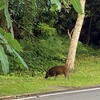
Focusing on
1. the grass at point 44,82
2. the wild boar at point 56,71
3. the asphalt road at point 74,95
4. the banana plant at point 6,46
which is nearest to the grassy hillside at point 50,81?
the grass at point 44,82

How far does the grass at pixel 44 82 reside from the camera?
14.2m

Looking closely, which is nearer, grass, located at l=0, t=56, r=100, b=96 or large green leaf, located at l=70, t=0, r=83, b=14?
large green leaf, located at l=70, t=0, r=83, b=14

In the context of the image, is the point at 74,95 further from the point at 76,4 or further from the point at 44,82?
the point at 76,4

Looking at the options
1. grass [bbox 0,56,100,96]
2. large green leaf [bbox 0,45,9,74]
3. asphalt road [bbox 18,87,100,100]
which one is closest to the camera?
large green leaf [bbox 0,45,9,74]

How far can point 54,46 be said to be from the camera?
22.8 m

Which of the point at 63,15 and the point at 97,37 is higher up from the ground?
the point at 63,15

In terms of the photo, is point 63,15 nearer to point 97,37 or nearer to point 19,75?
point 97,37

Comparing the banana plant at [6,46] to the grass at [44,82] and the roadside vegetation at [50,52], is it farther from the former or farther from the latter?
the grass at [44,82]

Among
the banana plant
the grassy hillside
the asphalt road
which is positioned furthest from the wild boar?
the banana plant

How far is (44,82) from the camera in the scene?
16.0 meters

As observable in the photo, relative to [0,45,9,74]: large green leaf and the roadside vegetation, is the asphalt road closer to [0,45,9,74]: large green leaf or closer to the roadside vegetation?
the roadside vegetation

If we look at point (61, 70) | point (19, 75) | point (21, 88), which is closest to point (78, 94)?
point (21, 88)

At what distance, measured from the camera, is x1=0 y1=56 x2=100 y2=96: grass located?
14185 millimetres

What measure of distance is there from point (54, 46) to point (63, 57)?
0.91 metres
